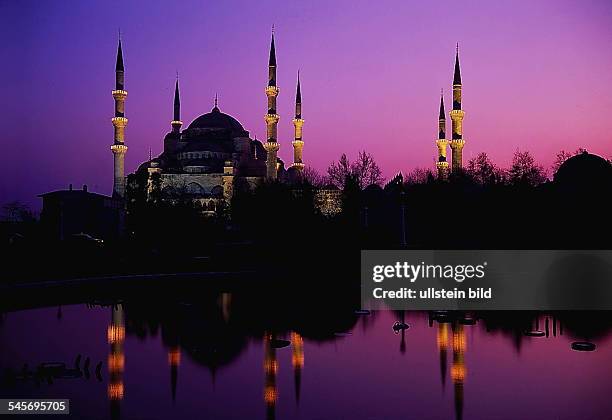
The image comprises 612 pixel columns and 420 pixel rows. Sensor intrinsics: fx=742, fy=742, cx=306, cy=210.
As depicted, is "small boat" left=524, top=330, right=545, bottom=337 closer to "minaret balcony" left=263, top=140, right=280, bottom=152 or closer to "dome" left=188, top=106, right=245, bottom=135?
"minaret balcony" left=263, top=140, right=280, bottom=152


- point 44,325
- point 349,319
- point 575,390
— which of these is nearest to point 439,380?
point 575,390

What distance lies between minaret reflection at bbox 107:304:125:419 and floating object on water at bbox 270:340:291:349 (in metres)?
3.44

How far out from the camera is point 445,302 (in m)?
22.4

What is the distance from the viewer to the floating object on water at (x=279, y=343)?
17.2 metres

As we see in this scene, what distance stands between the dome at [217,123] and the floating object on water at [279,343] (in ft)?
134

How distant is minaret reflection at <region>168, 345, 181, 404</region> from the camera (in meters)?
13.5

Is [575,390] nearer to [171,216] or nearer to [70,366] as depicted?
[70,366]

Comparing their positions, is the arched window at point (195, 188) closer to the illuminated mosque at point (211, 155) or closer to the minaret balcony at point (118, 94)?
the illuminated mosque at point (211, 155)

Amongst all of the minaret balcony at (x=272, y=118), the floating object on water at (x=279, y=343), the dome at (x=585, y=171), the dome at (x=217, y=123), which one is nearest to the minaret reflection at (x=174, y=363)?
the floating object on water at (x=279, y=343)

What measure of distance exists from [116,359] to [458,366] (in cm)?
716

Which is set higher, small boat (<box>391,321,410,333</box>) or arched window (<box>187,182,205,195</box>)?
arched window (<box>187,182,205,195</box>)

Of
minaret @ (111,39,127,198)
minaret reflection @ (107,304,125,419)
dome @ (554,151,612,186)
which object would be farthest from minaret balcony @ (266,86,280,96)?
minaret reflection @ (107,304,125,419)

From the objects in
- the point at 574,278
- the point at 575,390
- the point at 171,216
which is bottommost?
the point at 575,390

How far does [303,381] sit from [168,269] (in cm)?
1595
